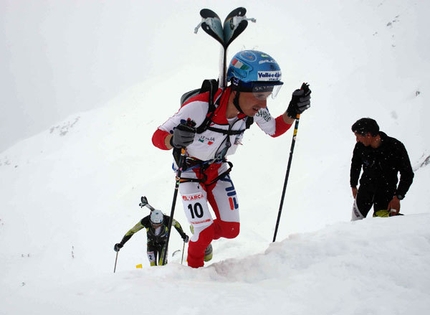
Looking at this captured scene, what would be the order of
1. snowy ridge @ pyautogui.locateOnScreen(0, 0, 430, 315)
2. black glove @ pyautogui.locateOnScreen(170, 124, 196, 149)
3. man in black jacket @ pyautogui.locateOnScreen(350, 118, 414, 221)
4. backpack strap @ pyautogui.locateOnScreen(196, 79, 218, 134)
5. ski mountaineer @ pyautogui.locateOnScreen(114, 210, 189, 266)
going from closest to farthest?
snowy ridge @ pyautogui.locateOnScreen(0, 0, 430, 315)
black glove @ pyautogui.locateOnScreen(170, 124, 196, 149)
backpack strap @ pyautogui.locateOnScreen(196, 79, 218, 134)
man in black jacket @ pyautogui.locateOnScreen(350, 118, 414, 221)
ski mountaineer @ pyautogui.locateOnScreen(114, 210, 189, 266)

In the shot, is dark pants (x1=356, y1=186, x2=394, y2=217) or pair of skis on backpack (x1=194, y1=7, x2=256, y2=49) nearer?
pair of skis on backpack (x1=194, y1=7, x2=256, y2=49)

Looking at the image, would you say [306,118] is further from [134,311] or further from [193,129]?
[134,311]

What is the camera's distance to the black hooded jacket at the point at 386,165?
16.7 feet

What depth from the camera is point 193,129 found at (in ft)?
12.2

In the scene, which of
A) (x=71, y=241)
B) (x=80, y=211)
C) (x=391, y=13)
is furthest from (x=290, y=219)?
(x=391, y=13)

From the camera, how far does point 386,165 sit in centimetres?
538

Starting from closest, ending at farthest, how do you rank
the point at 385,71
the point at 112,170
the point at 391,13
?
the point at 385,71 < the point at 112,170 < the point at 391,13

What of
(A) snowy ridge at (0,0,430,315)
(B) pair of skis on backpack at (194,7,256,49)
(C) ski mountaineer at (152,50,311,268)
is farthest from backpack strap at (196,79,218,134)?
(A) snowy ridge at (0,0,430,315)

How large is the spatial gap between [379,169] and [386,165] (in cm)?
14

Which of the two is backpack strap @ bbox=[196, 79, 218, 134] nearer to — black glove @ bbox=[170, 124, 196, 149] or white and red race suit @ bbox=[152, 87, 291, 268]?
white and red race suit @ bbox=[152, 87, 291, 268]

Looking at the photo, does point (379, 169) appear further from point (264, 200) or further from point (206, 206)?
point (264, 200)

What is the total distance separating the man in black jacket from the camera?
5078 mm

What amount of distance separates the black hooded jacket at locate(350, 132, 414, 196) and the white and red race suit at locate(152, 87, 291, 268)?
186 centimetres

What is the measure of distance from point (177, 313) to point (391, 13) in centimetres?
2873
